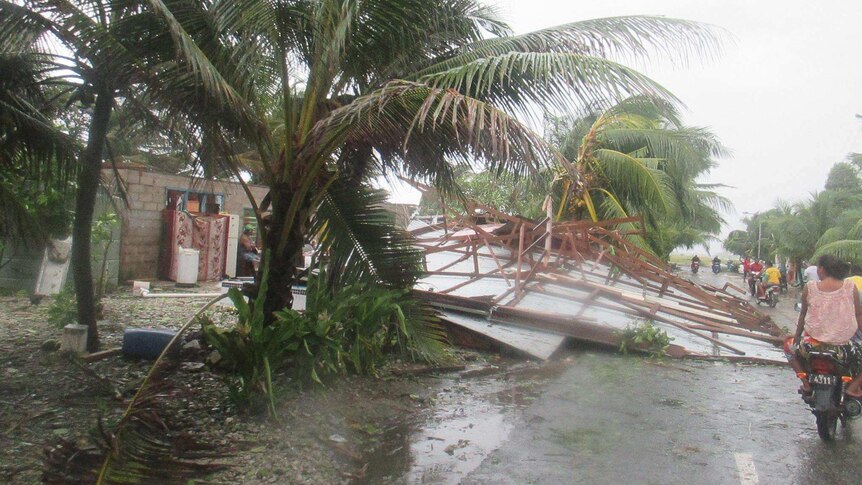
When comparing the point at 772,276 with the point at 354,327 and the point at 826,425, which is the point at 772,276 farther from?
the point at 354,327

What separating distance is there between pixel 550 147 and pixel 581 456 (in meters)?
2.18

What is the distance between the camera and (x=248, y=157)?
8352mm

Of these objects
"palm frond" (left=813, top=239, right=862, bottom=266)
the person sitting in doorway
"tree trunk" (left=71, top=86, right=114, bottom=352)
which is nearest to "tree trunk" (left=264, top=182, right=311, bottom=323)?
"tree trunk" (left=71, top=86, right=114, bottom=352)

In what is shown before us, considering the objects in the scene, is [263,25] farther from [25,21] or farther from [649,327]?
[649,327]

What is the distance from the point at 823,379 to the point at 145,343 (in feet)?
19.3

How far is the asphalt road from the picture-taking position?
15.6ft

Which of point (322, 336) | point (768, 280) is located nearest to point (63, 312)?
point (322, 336)

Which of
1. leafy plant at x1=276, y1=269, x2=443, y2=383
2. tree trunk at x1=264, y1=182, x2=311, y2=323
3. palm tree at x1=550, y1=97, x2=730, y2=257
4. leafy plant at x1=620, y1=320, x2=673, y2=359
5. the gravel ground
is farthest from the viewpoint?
palm tree at x1=550, y1=97, x2=730, y2=257

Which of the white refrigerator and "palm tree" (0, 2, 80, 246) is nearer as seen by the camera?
"palm tree" (0, 2, 80, 246)

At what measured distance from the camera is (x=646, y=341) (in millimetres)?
9383

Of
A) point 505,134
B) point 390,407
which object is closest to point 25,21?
point 505,134

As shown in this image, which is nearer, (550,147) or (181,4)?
(550,147)

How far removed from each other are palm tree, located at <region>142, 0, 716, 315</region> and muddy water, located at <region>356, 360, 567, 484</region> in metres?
1.31

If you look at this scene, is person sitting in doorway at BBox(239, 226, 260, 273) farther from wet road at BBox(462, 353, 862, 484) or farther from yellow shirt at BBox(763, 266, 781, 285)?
yellow shirt at BBox(763, 266, 781, 285)
